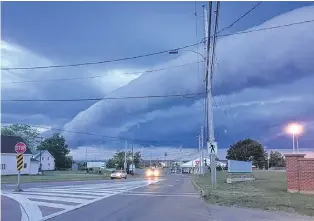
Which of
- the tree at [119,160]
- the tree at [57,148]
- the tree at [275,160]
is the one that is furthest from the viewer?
the tree at [275,160]

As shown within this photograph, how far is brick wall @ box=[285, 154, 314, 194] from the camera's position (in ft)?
74.1

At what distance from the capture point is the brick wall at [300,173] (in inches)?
889

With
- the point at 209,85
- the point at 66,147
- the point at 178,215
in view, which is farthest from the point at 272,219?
the point at 66,147

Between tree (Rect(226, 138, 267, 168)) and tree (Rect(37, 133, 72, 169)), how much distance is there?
159 feet

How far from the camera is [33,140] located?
12912 cm

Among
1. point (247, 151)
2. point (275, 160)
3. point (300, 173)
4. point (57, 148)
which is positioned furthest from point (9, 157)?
point (275, 160)

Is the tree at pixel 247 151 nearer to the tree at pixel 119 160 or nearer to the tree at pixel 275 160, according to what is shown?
the tree at pixel 275 160

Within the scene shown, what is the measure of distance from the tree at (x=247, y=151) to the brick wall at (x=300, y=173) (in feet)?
332

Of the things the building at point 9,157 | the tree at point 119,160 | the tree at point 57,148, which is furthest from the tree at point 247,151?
the building at point 9,157

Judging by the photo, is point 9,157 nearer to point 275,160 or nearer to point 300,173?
point 300,173

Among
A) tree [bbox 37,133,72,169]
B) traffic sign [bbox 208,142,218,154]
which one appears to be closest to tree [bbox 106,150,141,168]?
tree [bbox 37,133,72,169]

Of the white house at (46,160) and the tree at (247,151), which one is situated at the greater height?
the tree at (247,151)

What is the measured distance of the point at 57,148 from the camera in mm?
119000

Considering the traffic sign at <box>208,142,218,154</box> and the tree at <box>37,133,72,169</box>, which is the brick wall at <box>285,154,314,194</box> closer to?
the traffic sign at <box>208,142,218,154</box>
